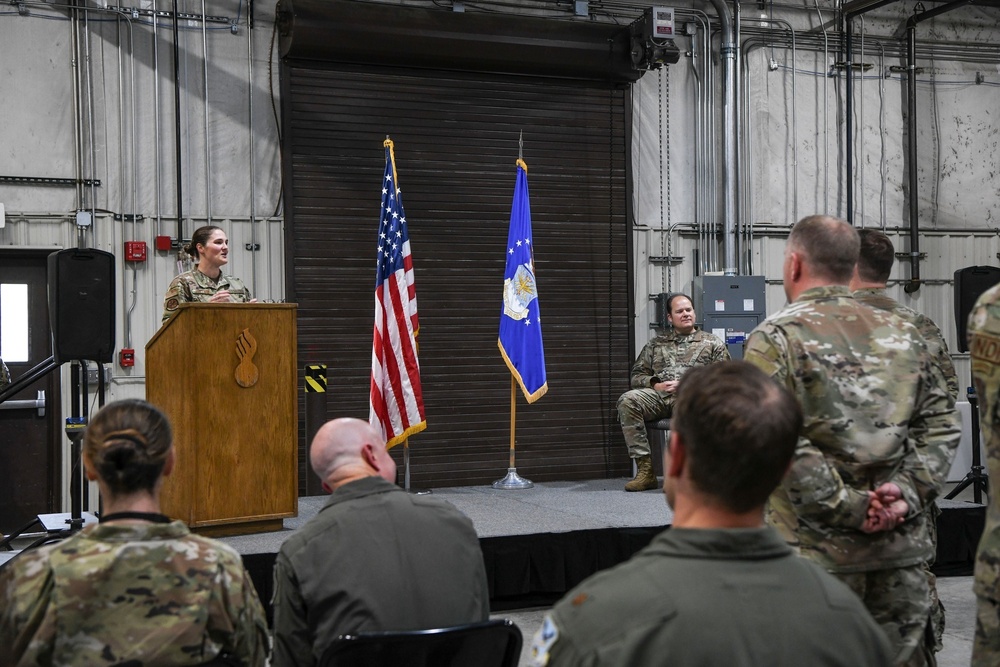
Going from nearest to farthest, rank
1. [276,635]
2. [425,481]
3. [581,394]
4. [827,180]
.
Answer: [276,635]
[425,481]
[581,394]
[827,180]

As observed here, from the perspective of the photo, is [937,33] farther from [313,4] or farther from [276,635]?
[276,635]

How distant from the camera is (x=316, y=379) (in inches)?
261

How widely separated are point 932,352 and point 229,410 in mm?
3011

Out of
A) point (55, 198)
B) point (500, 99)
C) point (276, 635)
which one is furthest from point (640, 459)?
point (276, 635)

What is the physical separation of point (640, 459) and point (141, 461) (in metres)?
4.99

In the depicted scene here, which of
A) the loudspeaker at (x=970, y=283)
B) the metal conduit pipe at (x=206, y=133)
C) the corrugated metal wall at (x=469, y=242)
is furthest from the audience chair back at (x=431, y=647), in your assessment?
the loudspeaker at (x=970, y=283)

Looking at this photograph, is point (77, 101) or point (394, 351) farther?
point (77, 101)

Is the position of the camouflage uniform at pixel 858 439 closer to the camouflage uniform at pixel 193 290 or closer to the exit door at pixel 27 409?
the camouflage uniform at pixel 193 290

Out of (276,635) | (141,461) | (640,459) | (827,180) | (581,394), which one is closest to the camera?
(141,461)

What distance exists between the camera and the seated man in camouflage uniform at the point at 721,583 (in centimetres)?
117

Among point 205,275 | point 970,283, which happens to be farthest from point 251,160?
point 970,283

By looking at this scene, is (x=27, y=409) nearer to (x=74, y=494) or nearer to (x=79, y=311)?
(x=79, y=311)

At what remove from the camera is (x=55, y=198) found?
666 centimetres

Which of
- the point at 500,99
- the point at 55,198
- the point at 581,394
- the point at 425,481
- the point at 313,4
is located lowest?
the point at 425,481
